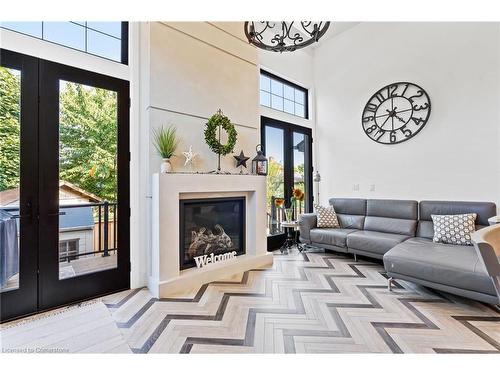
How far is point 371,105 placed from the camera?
438 cm

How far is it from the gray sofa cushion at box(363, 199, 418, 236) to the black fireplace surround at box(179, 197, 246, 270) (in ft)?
7.21

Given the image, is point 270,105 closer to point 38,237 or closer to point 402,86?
point 402,86

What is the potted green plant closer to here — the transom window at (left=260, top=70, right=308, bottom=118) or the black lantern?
the black lantern

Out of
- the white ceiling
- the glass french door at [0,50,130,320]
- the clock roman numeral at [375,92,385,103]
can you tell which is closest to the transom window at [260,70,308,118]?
the white ceiling

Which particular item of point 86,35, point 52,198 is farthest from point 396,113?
point 52,198

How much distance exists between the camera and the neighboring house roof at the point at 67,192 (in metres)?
2.11

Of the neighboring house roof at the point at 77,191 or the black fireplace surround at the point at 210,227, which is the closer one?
the neighboring house roof at the point at 77,191

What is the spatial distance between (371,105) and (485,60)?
150cm

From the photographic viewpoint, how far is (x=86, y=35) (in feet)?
8.31

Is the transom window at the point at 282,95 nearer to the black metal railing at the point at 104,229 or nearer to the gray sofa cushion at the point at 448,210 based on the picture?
the gray sofa cushion at the point at 448,210

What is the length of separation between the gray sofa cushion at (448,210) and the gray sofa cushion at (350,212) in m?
0.84

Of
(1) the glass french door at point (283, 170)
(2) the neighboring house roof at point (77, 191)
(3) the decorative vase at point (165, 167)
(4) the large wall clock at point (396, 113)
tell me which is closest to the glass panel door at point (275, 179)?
(1) the glass french door at point (283, 170)

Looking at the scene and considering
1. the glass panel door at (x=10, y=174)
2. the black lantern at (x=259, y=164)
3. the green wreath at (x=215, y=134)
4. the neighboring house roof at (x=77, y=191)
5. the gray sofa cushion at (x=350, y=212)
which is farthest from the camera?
the gray sofa cushion at (x=350, y=212)

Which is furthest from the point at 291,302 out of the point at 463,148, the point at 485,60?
the point at 485,60
